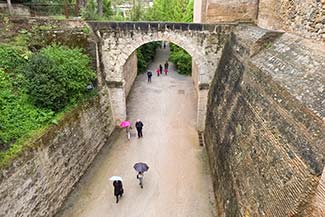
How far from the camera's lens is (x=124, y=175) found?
11.2 m

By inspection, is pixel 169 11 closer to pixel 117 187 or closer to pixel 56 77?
pixel 56 77

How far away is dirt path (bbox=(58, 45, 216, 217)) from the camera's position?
31.4 feet

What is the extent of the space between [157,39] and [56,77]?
523cm

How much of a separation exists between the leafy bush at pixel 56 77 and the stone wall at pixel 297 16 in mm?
7945

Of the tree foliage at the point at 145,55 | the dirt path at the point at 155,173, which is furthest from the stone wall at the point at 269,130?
the tree foliage at the point at 145,55

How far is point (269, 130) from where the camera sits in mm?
6805

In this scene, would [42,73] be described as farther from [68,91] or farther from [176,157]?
[176,157]

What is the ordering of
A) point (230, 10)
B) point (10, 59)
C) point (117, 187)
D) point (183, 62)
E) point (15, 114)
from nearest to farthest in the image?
point (15, 114) < point (117, 187) < point (10, 59) < point (230, 10) < point (183, 62)

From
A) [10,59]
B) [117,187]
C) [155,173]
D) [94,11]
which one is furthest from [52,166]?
[94,11]

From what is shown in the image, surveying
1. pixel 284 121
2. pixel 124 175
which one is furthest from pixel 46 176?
pixel 284 121

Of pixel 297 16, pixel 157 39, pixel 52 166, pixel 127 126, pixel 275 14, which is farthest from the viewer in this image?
pixel 127 126

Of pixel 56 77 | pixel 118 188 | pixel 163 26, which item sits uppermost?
pixel 163 26

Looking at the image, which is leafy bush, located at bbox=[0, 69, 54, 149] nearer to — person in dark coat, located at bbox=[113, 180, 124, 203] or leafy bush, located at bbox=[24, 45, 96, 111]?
leafy bush, located at bbox=[24, 45, 96, 111]

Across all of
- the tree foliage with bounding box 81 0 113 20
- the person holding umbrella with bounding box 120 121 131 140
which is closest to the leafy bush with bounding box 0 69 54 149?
the person holding umbrella with bounding box 120 121 131 140
